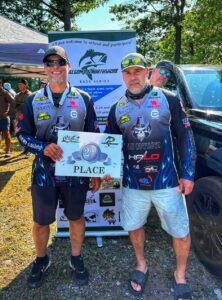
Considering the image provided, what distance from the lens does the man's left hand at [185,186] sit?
2.69 meters

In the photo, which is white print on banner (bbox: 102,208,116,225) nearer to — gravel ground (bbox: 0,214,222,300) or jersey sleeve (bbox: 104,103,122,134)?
gravel ground (bbox: 0,214,222,300)

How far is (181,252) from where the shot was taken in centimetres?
287

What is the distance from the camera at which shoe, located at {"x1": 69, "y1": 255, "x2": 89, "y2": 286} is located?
3.14 meters

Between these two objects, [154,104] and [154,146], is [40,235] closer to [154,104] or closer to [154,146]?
[154,146]

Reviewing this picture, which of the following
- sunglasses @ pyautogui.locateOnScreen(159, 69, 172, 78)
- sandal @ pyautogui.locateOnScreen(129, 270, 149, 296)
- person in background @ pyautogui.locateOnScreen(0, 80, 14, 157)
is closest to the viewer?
sandal @ pyautogui.locateOnScreen(129, 270, 149, 296)

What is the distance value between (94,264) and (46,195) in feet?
3.36

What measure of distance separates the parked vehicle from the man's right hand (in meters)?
1.34

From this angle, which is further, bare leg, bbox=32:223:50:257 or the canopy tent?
the canopy tent

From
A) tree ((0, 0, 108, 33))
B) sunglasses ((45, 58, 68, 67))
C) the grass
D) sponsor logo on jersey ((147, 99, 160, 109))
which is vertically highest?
tree ((0, 0, 108, 33))

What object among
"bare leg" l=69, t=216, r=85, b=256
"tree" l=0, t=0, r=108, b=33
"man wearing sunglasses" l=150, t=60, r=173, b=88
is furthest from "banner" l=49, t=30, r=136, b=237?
"tree" l=0, t=0, r=108, b=33

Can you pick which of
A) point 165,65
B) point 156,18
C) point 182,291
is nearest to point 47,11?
point 156,18

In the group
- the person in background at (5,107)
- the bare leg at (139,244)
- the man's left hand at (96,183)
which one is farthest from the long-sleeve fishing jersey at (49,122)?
the person in background at (5,107)

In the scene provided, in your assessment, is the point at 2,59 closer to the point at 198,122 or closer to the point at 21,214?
the point at 21,214

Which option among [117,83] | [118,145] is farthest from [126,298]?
[117,83]
